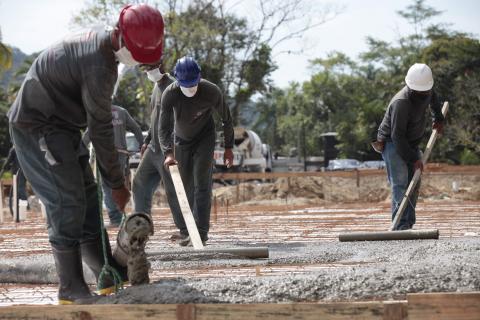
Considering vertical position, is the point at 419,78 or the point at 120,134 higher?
the point at 419,78

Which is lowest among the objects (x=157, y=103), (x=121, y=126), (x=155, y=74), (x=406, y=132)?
(x=406, y=132)

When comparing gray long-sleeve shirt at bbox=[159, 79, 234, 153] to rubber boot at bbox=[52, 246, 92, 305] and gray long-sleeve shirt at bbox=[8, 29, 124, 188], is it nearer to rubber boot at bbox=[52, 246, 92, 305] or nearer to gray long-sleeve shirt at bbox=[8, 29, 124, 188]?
gray long-sleeve shirt at bbox=[8, 29, 124, 188]

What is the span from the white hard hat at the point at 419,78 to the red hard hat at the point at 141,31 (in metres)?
3.51

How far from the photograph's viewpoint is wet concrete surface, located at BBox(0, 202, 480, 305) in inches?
129

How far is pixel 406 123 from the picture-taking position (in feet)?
22.0

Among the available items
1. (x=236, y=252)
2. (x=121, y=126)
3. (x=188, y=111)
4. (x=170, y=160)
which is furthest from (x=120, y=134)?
(x=236, y=252)

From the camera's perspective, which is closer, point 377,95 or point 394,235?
point 394,235

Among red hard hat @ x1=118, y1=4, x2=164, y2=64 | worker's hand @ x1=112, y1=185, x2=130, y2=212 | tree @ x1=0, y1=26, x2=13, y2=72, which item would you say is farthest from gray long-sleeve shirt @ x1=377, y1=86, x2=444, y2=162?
tree @ x1=0, y1=26, x2=13, y2=72

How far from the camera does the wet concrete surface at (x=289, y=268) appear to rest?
10.7ft

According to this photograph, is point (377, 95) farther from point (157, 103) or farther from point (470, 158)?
point (157, 103)

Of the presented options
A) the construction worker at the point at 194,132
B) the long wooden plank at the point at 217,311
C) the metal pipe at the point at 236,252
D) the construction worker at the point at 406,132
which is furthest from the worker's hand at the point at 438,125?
the long wooden plank at the point at 217,311

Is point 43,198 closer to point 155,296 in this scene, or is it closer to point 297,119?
point 155,296

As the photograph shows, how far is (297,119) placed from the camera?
207 feet

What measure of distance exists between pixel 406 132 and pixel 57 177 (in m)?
3.97
